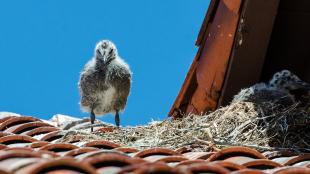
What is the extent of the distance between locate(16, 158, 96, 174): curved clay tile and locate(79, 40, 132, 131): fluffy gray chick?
580 centimetres

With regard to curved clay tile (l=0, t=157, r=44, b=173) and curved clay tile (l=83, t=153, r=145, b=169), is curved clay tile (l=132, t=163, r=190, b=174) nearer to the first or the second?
curved clay tile (l=83, t=153, r=145, b=169)

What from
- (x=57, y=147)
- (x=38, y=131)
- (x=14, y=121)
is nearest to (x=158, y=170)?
(x=57, y=147)

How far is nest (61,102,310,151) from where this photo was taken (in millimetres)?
4961

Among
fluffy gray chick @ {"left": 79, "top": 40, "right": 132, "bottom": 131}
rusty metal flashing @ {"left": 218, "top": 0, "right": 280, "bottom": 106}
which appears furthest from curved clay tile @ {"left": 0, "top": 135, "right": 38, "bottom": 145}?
fluffy gray chick @ {"left": 79, "top": 40, "right": 132, "bottom": 131}

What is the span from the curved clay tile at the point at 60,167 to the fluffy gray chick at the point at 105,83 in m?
5.80

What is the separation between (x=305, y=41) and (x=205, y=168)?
3639 millimetres

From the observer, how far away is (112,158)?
2.65 meters

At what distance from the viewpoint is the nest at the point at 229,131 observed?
4.96 m

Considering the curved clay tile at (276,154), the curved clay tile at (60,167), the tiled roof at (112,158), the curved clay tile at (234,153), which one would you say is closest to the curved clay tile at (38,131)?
the tiled roof at (112,158)

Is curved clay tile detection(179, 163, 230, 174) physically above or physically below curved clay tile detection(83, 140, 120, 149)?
below

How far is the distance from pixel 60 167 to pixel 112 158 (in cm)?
32

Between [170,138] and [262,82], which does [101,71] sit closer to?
[262,82]

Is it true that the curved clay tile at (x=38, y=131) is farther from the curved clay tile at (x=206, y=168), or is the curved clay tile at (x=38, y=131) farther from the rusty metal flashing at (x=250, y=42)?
the curved clay tile at (x=206, y=168)

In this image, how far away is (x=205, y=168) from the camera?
2.86 meters
